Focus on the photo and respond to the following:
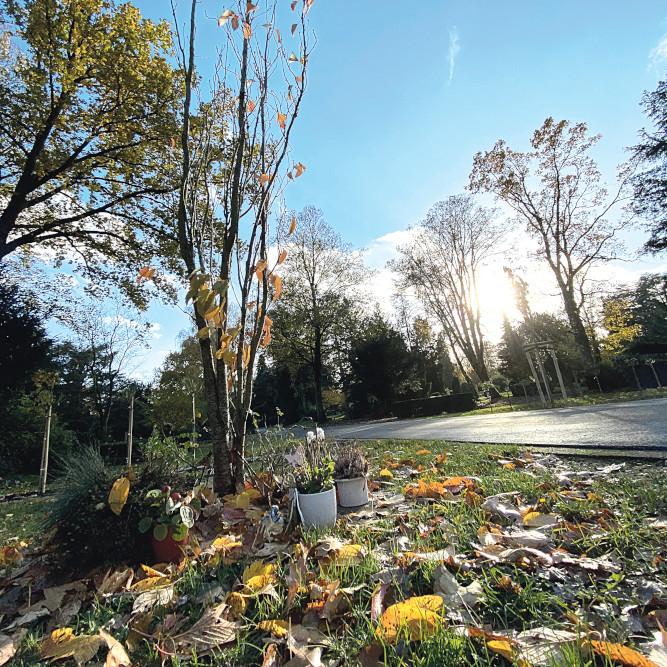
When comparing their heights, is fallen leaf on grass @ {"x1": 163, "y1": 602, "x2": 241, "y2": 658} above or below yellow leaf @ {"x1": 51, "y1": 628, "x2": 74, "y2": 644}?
below

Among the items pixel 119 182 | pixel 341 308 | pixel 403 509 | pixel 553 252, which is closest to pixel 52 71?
pixel 119 182

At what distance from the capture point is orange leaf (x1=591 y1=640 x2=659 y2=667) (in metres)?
0.82

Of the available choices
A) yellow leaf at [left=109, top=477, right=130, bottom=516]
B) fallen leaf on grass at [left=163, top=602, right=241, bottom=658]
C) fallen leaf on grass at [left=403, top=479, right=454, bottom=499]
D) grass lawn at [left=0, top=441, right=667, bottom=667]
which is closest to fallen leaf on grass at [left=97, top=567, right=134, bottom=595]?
grass lawn at [left=0, top=441, right=667, bottom=667]

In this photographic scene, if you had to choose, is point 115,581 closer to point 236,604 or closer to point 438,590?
point 236,604

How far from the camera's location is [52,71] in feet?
25.0

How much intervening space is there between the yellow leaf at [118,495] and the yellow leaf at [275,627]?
106 cm

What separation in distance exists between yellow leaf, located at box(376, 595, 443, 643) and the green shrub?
4.62 feet

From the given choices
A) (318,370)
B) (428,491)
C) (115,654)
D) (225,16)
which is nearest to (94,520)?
(115,654)

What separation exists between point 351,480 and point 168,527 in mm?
1237

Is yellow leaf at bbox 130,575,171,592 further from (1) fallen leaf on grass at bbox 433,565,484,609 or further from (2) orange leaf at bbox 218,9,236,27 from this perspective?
(2) orange leaf at bbox 218,9,236,27

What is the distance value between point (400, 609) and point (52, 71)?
36.6 ft

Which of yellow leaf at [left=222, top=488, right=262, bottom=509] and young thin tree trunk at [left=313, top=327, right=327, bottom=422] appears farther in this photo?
young thin tree trunk at [left=313, top=327, right=327, bottom=422]

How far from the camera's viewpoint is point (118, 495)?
182cm

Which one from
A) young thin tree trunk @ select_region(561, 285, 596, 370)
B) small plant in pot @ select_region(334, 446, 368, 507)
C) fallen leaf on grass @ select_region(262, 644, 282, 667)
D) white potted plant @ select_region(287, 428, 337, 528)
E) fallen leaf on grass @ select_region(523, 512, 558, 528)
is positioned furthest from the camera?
young thin tree trunk @ select_region(561, 285, 596, 370)
